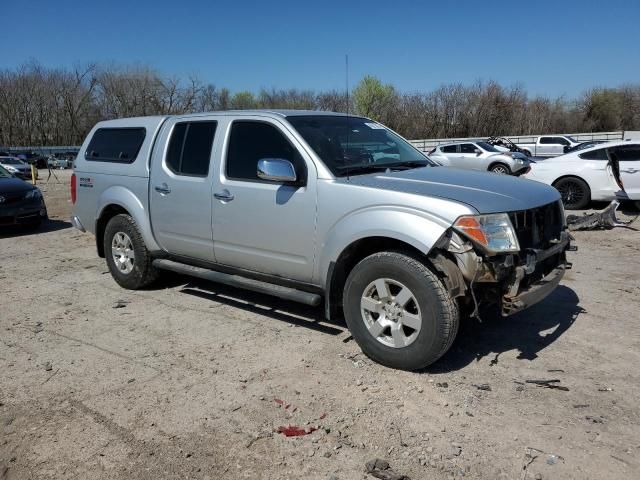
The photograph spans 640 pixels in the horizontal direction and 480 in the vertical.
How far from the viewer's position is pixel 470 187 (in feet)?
13.1

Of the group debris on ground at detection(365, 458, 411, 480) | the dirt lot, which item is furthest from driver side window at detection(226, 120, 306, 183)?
debris on ground at detection(365, 458, 411, 480)

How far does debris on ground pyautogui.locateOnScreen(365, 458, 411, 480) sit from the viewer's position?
9.22 ft

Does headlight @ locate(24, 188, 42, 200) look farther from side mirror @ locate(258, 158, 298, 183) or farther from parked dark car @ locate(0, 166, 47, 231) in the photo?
side mirror @ locate(258, 158, 298, 183)

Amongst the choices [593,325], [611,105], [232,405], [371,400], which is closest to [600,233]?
[593,325]

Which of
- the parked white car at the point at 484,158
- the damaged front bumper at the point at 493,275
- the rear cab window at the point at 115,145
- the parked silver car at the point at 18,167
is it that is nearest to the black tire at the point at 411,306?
the damaged front bumper at the point at 493,275

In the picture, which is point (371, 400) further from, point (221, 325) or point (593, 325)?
point (593, 325)

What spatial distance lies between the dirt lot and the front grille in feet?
3.05

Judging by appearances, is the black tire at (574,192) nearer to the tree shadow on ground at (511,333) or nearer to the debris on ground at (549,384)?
the tree shadow on ground at (511,333)

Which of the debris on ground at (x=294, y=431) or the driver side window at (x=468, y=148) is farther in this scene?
the driver side window at (x=468, y=148)

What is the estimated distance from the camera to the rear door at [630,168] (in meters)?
10.9

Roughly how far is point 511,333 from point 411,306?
4.38 feet

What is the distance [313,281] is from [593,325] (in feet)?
8.56

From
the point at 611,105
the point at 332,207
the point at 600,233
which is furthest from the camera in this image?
the point at 611,105

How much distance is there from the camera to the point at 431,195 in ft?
12.4
